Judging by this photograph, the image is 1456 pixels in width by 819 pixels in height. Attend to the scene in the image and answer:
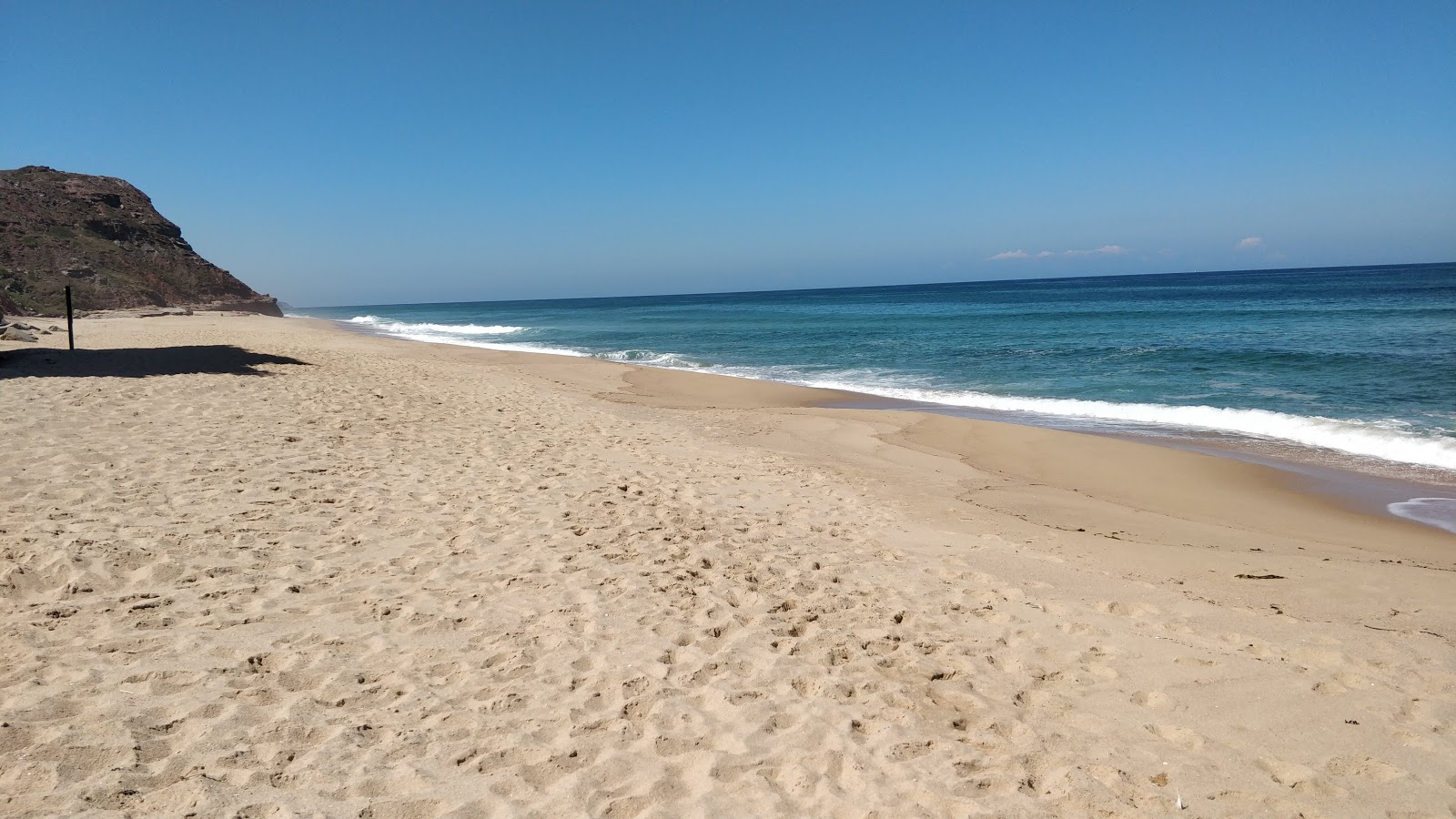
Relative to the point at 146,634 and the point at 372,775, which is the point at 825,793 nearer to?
the point at 372,775

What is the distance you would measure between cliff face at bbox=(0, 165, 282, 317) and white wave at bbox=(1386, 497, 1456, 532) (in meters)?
47.1

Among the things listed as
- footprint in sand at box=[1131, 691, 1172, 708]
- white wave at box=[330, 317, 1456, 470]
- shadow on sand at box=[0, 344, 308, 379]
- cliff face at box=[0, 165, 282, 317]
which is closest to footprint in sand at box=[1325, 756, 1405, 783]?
footprint in sand at box=[1131, 691, 1172, 708]

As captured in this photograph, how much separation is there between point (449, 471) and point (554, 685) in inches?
162

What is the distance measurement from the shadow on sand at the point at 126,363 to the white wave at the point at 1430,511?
51.5 ft

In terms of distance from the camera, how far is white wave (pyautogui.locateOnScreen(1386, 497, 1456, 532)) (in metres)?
7.25

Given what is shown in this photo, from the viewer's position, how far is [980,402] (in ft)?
49.6

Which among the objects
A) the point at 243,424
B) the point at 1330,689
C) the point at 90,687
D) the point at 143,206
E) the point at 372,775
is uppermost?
the point at 143,206

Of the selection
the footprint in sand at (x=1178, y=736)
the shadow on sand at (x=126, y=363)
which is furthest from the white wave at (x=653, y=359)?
the footprint in sand at (x=1178, y=736)

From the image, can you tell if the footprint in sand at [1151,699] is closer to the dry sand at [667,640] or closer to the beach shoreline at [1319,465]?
the dry sand at [667,640]

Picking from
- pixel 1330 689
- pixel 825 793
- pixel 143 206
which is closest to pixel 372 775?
pixel 825 793

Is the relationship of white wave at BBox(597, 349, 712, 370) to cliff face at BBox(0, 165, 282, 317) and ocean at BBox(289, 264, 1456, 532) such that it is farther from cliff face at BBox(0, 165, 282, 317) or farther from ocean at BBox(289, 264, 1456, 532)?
cliff face at BBox(0, 165, 282, 317)

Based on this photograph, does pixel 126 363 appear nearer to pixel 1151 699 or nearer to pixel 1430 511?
pixel 1151 699

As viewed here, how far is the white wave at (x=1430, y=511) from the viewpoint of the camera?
725 centimetres

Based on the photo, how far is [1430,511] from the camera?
761 cm
